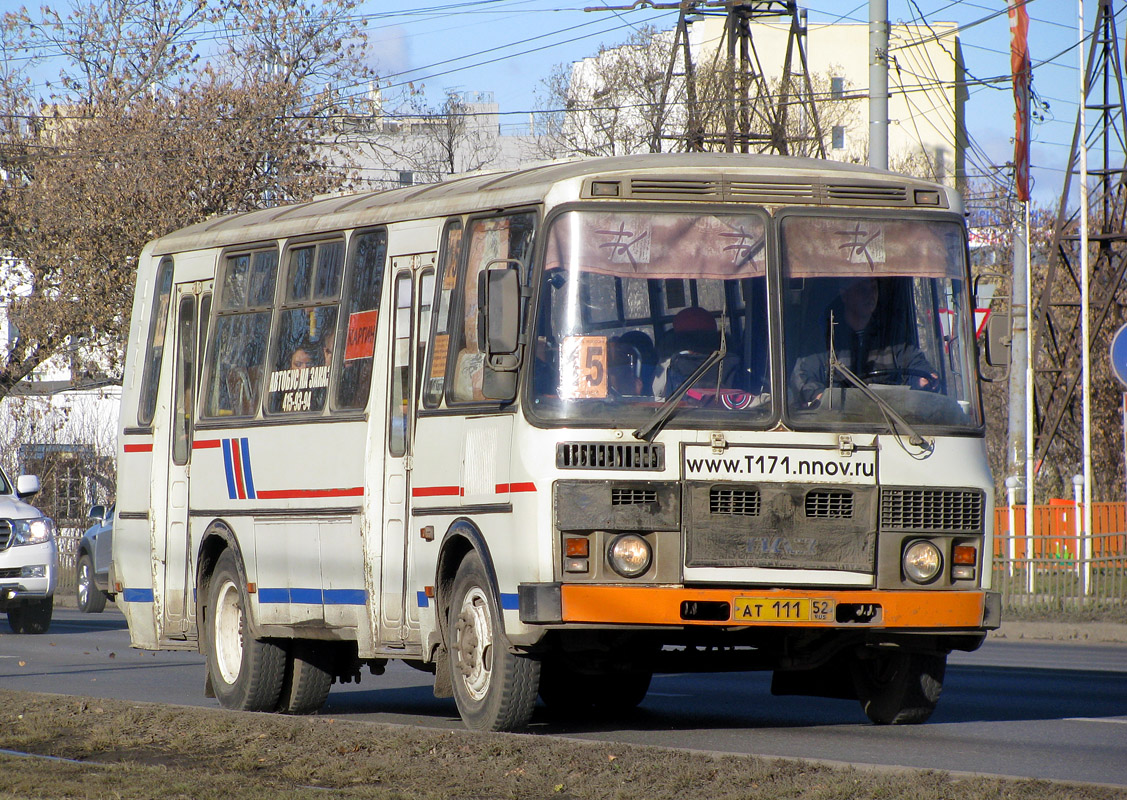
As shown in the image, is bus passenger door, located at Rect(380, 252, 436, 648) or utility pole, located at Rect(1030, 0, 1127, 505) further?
utility pole, located at Rect(1030, 0, 1127, 505)

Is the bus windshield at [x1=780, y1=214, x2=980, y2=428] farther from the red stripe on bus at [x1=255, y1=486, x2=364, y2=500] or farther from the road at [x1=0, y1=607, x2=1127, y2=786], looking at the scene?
the red stripe on bus at [x1=255, y1=486, x2=364, y2=500]

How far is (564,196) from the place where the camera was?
9523mm

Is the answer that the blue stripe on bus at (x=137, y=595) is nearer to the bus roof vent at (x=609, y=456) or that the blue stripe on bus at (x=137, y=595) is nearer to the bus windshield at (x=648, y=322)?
the bus windshield at (x=648, y=322)

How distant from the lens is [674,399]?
9.22 meters

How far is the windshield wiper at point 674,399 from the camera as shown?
30.0ft

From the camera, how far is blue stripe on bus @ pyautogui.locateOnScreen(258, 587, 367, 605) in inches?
440

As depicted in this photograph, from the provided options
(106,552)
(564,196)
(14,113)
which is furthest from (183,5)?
(564,196)

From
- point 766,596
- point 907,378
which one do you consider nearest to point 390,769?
point 766,596

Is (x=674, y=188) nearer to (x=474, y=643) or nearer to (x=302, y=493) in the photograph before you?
(x=474, y=643)

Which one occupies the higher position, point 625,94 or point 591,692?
point 625,94

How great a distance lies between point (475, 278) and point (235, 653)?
3643 millimetres

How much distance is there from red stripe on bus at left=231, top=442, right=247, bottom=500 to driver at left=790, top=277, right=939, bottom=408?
4351mm

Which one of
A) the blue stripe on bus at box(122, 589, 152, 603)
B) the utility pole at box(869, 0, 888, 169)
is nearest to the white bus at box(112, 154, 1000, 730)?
the blue stripe on bus at box(122, 589, 152, 603)

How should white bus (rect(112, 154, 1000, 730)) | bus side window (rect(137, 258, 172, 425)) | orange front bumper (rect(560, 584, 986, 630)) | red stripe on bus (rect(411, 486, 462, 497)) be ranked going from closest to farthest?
orange front bumper (rect(560, 584, 986, 630)), white bus (rect(112, 154, 1000, 730)), red stripe on bus (rect(411, 486, 462, 497)), bus side window (rect(137, 258, 172, 425))
